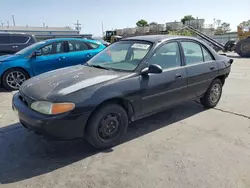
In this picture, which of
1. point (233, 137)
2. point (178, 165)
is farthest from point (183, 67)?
point (178, 165)

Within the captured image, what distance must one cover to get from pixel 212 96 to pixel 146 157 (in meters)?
2.49

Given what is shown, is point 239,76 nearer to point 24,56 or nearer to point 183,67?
point 183,67

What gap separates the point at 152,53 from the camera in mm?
3707

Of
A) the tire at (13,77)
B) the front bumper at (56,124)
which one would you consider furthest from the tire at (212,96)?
the tire at (13,77)

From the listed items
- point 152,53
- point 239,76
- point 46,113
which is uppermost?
point 152,53

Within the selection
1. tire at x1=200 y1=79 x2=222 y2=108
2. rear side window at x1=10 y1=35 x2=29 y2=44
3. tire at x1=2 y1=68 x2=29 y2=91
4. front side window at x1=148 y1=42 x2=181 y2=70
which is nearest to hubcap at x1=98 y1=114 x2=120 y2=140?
front side window at x1=148 y1=42 x2=181 y2=70

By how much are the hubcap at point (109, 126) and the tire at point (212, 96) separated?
7.53 ft

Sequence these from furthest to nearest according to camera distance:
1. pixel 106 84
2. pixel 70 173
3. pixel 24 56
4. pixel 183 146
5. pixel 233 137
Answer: pixel 24 56
pixel 233 137
pixel 183 146
pixel 106 84
pixel 70 173

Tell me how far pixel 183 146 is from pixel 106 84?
142cm

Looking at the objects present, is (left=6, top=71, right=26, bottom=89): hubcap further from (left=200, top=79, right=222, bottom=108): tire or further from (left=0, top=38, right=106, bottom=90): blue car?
(left=200, top=79, right=222, bottom=108): tire

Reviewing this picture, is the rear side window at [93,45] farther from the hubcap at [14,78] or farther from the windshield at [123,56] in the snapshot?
the windshield at [123,56]

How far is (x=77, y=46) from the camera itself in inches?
296

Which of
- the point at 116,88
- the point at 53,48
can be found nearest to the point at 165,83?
the point at 116,88

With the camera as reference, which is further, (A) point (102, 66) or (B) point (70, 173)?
(A) point (102, 66)
